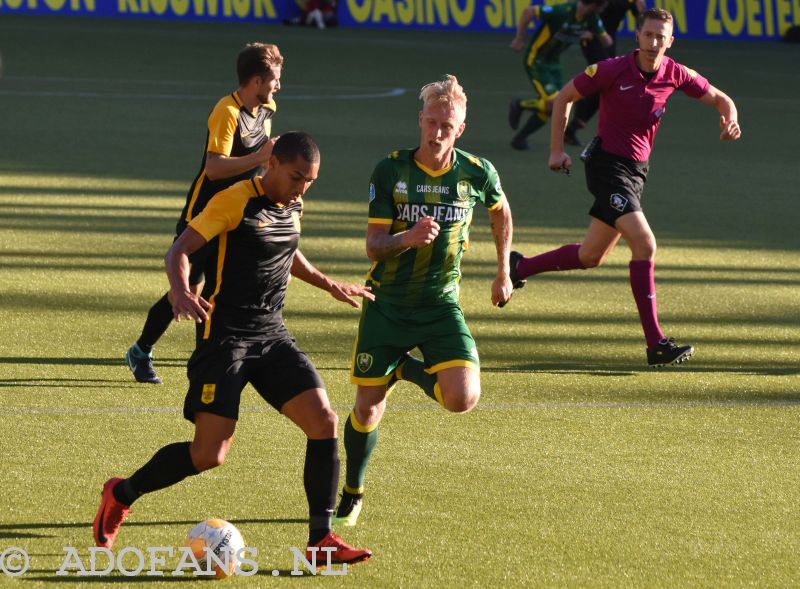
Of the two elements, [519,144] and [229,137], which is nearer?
[229,137]

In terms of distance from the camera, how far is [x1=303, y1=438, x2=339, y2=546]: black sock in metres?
5.33

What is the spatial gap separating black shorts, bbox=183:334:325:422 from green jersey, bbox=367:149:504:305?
2.26ft

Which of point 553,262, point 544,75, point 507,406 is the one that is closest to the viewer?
point 507,406

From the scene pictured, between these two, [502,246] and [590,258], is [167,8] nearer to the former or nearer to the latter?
[590,258]

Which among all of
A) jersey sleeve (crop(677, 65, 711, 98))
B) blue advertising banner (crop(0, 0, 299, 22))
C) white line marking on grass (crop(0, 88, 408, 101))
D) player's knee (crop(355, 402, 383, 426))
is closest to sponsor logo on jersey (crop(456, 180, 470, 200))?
player's knee (crop(355, 402, 383, 426))

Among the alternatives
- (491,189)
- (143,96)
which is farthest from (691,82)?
(143,96)

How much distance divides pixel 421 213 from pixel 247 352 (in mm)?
1026

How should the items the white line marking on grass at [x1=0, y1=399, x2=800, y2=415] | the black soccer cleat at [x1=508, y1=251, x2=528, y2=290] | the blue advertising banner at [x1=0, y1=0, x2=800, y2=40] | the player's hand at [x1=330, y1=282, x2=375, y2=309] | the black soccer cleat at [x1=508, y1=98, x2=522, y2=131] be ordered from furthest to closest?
the blue advertising banner at [x1=0, y1=0, x2=800, y2=40]
the black soccer cleat at [x1=508, y1=98, x2=522, y2=131]
the black soccer cleat at [x1=508, y1=251, x2=528, y2=290]
the white line marking on grass at [x1=0, y1=399, x2=800, y2=415]
the player's hand at [x1=330, y1=282, x2=375, y2=309]

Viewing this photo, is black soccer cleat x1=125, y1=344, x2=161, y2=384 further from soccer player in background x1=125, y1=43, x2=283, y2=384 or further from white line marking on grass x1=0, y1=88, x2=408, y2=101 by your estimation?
white line marking on grass x1=0, y1=88, x2=408, y2=101

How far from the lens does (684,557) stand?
219 inches

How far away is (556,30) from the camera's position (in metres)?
16.6

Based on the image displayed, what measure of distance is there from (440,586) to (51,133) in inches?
502

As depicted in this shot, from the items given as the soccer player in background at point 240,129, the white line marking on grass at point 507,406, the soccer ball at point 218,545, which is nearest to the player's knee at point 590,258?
the white line marking on grass at point 507,406

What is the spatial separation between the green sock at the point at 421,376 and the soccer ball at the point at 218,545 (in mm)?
1103
